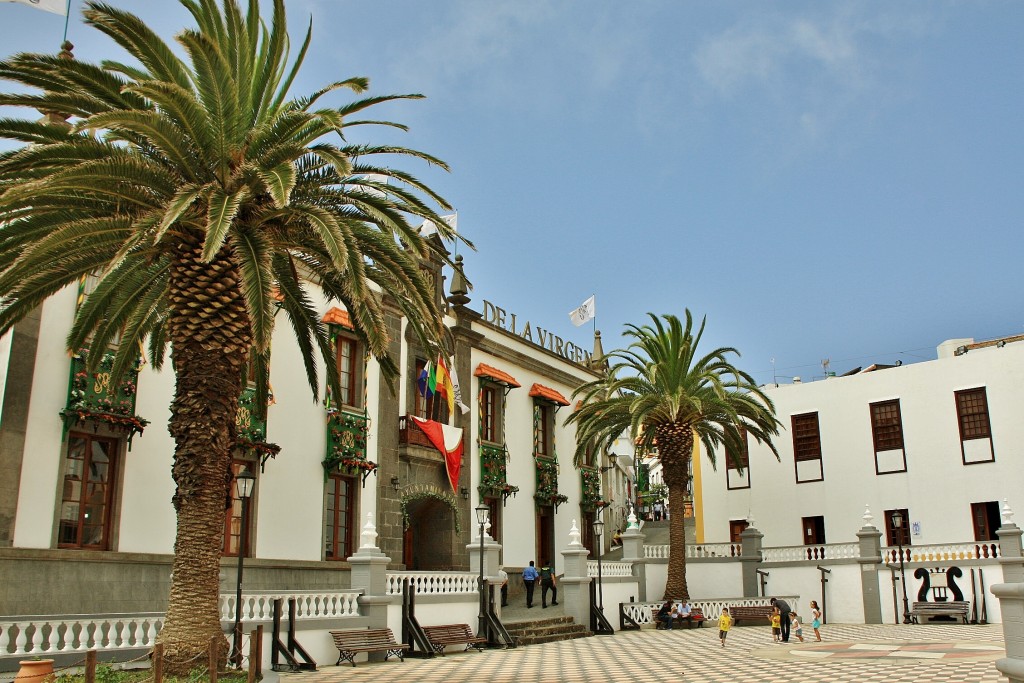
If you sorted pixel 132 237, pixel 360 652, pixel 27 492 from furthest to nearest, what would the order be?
1. pixel 360 652
2. pixel 27 492
3. pixel 132 237

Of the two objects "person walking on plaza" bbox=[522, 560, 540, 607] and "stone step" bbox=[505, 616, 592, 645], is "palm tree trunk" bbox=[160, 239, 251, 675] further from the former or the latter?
"person walking on plaza" bbox=[522, 560, 540, 607]

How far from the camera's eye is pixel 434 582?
74.7 ft

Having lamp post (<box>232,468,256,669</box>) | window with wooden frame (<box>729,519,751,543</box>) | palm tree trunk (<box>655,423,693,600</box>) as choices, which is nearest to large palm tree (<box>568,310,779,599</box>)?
palm tree trunk (<box>655,423,693,600</box>)

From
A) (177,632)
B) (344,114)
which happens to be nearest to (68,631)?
(177,632)

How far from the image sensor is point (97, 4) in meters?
13.8

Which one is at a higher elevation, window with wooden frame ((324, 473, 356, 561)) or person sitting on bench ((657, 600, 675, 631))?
window with wooden frame ((324, 473, 356, 561))

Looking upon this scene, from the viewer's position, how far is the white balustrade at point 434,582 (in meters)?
21.8

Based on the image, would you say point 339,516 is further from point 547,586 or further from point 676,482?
point 676,482

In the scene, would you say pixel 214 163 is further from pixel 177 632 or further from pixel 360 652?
pixel 360 652

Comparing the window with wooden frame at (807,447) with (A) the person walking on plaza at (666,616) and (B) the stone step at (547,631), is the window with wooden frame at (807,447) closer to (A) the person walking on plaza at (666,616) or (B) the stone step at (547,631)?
(A) the person walking on plaza at (666,616)

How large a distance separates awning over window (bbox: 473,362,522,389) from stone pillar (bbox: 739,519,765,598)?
9720 millimetres

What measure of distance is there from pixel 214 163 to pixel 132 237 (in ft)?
5.94

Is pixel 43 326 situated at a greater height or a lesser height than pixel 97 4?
lesser

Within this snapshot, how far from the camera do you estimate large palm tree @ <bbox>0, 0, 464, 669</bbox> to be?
13.6 metres
